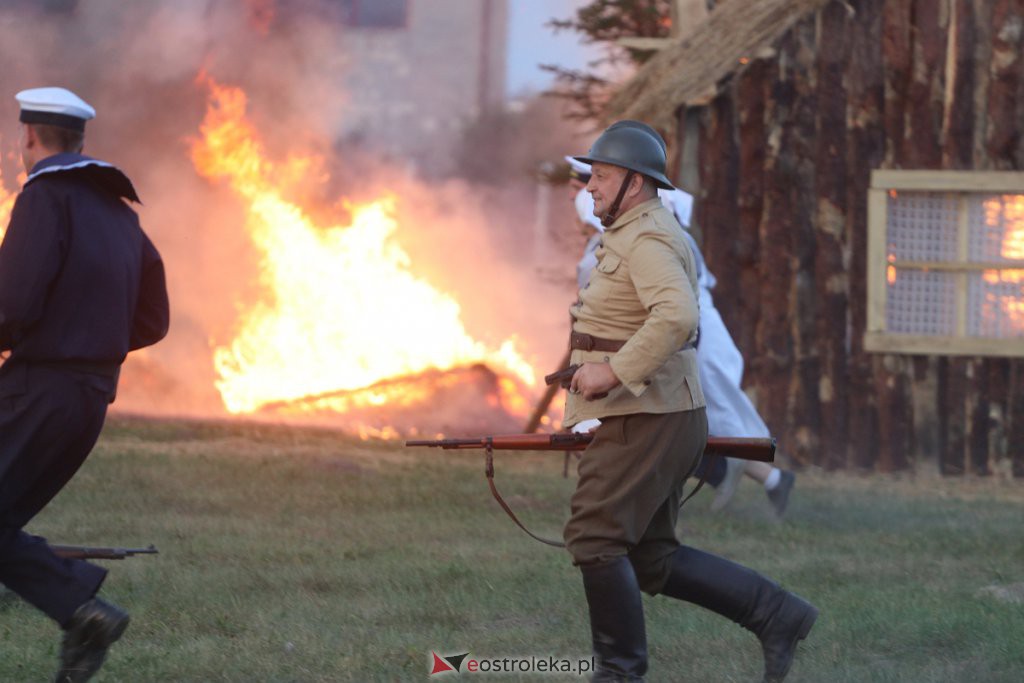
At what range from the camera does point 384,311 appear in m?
17.0

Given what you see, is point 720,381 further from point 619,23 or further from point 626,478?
point 619,23

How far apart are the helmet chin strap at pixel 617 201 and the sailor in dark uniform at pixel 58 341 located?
1.54 metres

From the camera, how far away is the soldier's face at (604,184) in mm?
4867

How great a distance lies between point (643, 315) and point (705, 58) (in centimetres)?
816

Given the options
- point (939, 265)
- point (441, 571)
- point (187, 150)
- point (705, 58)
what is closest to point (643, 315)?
point (441, 571)

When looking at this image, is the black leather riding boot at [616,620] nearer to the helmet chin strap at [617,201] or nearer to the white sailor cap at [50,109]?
the helmet chin strap at [617,201]

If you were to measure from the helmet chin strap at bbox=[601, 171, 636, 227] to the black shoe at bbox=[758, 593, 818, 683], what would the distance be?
4.43ft

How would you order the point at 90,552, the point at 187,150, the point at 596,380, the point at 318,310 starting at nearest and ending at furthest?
the point at 596,380 < the point at 90,552 < the point at 318,310 < the point at 187,150

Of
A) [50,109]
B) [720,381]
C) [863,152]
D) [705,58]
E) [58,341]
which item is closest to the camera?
[58,341]

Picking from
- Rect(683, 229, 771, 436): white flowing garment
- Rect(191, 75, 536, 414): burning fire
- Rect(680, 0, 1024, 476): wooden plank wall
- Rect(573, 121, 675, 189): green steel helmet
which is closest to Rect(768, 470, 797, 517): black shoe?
Rect(683, 229, 771, 436): white flowing garment

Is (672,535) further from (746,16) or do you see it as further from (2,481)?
(746,16)

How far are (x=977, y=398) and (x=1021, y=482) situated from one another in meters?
0.71

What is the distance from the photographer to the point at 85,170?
4.92 m

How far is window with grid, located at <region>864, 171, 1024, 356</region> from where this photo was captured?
11.9 metres
